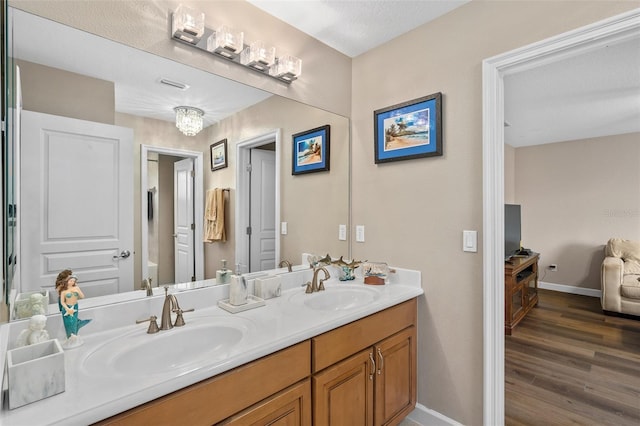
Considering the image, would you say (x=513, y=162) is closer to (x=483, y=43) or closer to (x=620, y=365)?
(x=620, y=365)

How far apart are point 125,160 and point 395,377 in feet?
5.63

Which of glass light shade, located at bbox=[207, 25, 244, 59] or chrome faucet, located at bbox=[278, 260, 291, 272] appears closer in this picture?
glass light shade, located at bbox=[207, 25, 244, 59]

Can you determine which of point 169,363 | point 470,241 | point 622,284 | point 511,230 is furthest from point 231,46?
→ point 622,284

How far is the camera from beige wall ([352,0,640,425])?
1.68 m

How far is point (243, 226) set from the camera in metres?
1.84

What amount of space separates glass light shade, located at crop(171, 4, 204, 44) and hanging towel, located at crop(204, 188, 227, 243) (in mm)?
731

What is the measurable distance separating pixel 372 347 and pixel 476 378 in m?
0.66

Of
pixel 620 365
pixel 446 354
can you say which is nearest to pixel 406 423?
pixel 446 354

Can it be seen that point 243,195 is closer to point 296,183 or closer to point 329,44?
point 296,183

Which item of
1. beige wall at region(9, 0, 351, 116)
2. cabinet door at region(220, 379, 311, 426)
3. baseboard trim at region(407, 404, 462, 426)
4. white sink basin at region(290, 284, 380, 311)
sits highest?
beige wall at region(9, 0, 351, 116)

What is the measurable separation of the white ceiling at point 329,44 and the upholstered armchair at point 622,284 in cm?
187

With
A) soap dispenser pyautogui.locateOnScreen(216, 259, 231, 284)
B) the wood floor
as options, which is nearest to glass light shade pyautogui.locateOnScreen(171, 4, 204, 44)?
soap dispenser pyautogui.locateOnScreen(216, 259, 231, 284)

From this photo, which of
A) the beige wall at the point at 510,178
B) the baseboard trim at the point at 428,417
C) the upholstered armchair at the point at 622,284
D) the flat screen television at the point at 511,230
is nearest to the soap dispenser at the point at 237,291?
the baseboard trim at the point at 428,417

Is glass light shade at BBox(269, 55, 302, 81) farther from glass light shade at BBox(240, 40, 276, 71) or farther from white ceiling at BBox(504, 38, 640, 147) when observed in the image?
white ceiling at BBox(504, 38, 640, 147)
